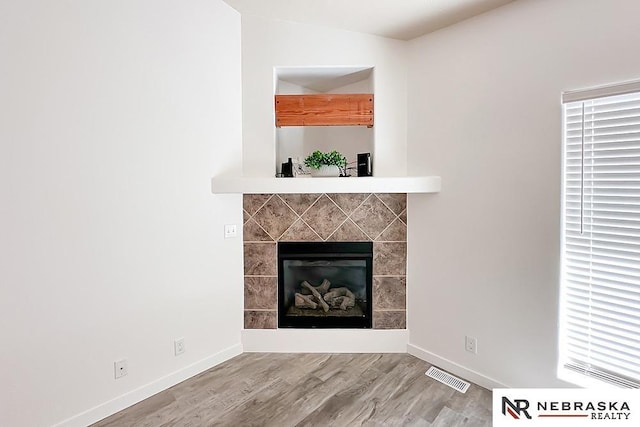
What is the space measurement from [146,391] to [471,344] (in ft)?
7.91

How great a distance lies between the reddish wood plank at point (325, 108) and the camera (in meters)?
2.90

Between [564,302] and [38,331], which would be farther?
[564,302]

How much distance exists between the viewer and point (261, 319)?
2977 millimetres

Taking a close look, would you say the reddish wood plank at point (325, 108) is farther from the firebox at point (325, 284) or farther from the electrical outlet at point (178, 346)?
the electrical outlet at point (178, 346)

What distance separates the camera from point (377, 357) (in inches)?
114

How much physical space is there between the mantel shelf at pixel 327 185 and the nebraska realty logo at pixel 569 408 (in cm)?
156

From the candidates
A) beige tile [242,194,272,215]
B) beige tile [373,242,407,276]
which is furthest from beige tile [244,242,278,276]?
beige tile [373,242,407,276]

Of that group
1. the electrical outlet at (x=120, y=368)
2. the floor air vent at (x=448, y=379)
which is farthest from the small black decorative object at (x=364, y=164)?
the electrical outlet at (x=120, y=368)

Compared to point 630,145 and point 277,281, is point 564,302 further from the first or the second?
point 277,281

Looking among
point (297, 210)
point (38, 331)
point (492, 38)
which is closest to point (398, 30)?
point (492, 38)

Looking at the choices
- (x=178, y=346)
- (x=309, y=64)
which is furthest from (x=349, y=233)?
(x=178, y=346)

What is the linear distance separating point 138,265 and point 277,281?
1.15 m

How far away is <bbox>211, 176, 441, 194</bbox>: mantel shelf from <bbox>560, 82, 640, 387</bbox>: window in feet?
3.36

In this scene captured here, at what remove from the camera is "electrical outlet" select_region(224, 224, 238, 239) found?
284 cm
